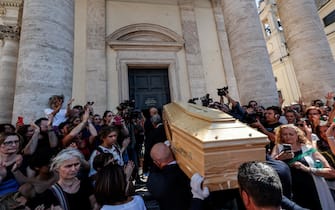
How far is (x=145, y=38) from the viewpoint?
818cm

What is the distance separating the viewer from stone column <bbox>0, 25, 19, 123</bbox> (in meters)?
6.68

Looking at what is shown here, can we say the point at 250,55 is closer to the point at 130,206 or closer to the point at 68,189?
the point at 130,206

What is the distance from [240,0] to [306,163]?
544 cm

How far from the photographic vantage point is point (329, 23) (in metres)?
13.9

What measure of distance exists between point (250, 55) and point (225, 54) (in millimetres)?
3787

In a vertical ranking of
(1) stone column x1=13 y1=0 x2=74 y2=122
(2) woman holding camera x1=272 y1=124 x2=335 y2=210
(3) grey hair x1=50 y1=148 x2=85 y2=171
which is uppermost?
(1) stone column x1=13 y1=0 x2=74 y2=122

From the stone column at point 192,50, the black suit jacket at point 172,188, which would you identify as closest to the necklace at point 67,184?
the black suit jacket at point 172,188

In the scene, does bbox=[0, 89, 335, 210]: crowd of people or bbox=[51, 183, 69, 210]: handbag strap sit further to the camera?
bbox=[51, 183, 69, 210]: handbag strap

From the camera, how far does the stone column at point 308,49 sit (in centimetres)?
582

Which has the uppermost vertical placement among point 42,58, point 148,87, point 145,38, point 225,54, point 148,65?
point 145,38

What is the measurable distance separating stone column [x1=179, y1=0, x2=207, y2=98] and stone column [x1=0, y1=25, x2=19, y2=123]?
7.05 metres

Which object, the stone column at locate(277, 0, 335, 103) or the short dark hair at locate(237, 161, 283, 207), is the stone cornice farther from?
the stone column at locate(277, 0, 335, 103)

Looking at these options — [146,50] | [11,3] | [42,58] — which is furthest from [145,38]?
[11,3]

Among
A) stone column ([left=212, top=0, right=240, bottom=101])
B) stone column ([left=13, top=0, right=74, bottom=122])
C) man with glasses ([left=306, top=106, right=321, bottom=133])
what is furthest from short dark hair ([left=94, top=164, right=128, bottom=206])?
stone column ([left=212, top=0, right=240, bottom=101])
